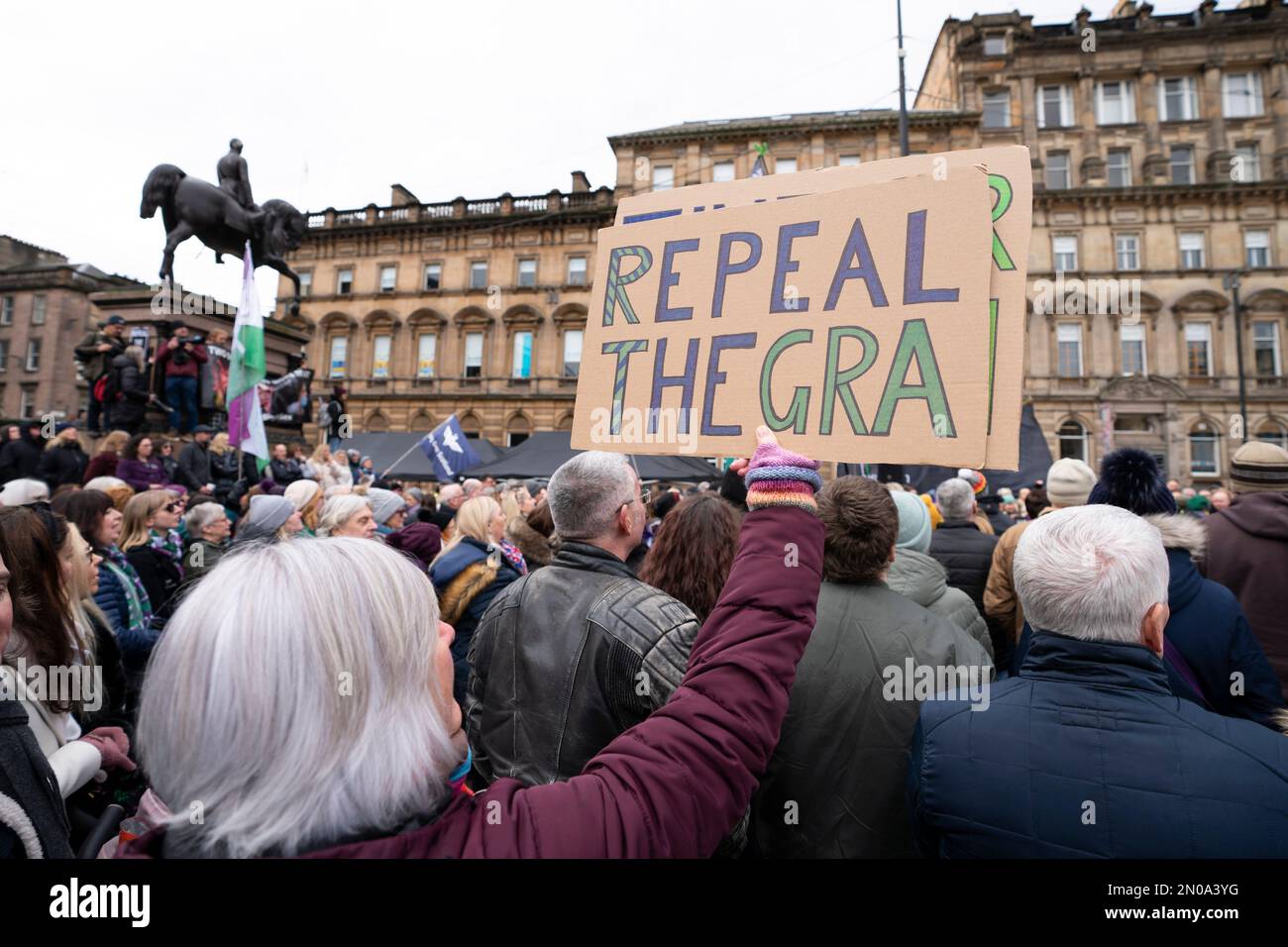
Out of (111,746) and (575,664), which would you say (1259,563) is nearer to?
(575,664)

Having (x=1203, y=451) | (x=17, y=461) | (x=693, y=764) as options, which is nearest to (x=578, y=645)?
(x=693, y=764)

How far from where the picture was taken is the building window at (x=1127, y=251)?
31.8 meters

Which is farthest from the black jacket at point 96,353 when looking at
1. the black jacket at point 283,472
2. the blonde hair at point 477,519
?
the blonde hair at point 477,519

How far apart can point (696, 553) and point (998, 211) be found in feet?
5.09

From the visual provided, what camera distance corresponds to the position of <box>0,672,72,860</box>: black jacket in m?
1.40

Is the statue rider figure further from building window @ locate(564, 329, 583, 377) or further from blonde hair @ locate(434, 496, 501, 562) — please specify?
building window @ locate(564, 329, 583, 377)

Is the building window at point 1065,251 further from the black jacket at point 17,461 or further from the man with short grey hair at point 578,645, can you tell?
the man with short grey hair at point 578,645

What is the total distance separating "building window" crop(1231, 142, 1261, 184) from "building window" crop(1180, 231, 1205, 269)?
11.3 feet

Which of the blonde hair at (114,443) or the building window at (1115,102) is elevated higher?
the building window at (1115,102)

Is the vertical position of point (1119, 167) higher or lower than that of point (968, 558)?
higher

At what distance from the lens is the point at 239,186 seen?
11344 millimetres

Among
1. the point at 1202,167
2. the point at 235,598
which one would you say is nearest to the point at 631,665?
the point at 235,598

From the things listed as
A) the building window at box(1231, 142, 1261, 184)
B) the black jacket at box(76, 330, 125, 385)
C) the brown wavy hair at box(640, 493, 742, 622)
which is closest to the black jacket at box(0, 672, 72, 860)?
the brown wavy hair at box(640, 493, 742, 622)

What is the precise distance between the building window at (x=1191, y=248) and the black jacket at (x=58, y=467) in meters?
A: 38.9
